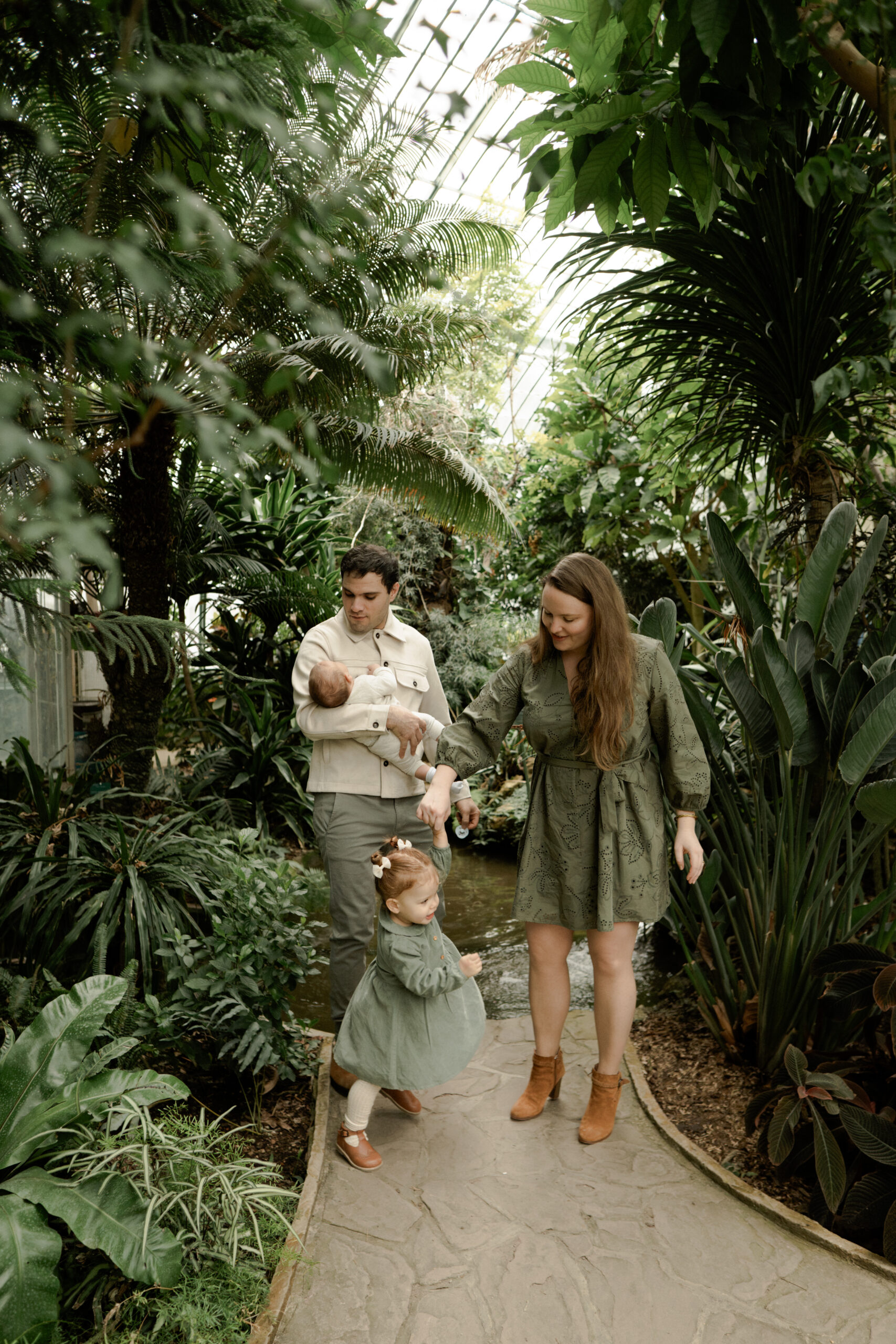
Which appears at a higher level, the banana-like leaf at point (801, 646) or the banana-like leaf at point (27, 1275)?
the banana-like leaf at point (801, 646)

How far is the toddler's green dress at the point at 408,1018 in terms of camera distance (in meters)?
2.65

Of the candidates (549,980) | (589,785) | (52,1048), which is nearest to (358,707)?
(589,785)

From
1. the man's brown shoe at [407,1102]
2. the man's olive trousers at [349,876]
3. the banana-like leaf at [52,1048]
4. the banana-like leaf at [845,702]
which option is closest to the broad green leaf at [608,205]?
the banana-like leaf at [845,702]

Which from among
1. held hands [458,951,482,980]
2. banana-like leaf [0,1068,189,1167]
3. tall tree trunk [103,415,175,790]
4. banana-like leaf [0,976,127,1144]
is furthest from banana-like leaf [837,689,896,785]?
tall tree trunk [103,415,175,790]

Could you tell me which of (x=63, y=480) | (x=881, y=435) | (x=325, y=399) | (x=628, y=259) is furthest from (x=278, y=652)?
(x=628, y=259)

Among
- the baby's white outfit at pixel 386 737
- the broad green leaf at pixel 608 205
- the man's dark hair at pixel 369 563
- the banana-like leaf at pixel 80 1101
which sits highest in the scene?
the broad green leaf at pixel 608 205

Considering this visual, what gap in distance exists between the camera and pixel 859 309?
314 cm

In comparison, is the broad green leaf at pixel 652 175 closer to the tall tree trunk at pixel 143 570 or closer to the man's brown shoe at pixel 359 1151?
the man's brown shoe at pixel 359 1151

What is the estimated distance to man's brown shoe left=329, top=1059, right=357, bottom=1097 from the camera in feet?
10.1

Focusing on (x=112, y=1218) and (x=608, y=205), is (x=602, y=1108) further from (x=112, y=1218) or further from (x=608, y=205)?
(x=608, y=205)

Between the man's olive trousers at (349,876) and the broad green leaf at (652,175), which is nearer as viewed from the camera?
the broad green leaf at (652,175)

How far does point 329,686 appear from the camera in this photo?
10.00ft

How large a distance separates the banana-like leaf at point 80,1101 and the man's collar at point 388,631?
155 centimetres

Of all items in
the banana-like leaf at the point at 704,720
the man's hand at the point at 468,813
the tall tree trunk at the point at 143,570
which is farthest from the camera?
the tall tree trunk at the point at 143,570
